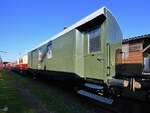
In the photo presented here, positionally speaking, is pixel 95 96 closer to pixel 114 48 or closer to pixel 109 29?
pixel 114 48

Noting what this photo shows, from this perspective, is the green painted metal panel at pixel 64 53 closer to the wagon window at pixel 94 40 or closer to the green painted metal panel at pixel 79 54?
the green painted metal panel at pixel 79 54

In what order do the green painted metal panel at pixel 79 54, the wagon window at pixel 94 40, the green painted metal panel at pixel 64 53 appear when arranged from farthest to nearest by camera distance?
the green painted metal panel at pixel 64 53 < the green painted metal panel at pixel 79 54 < the wagon window at pixel 94 40

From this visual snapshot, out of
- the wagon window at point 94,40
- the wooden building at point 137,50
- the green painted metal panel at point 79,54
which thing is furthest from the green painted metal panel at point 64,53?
the wooden building at point 137,50

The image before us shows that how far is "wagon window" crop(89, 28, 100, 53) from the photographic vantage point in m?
4.01

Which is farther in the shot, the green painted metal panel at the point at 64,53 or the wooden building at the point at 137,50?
the wooden building at the point at 137,50

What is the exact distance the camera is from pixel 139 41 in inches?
314

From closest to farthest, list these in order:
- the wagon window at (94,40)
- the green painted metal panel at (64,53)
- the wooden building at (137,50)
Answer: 1. the wagon window at (94,40)
2. the green painted metal panel at (64,53)
3. the wooden building at (137,50)

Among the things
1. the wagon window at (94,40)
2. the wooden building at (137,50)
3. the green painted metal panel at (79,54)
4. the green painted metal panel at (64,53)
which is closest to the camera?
the wagon window at (94,40)

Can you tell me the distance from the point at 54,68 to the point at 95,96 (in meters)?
2.98

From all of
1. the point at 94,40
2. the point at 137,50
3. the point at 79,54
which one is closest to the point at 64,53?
the point at 79,54


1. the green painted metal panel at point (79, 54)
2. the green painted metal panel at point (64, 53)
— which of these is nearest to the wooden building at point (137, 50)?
the green painted metal panel at point (79, 54)

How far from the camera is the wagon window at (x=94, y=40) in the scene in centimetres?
401

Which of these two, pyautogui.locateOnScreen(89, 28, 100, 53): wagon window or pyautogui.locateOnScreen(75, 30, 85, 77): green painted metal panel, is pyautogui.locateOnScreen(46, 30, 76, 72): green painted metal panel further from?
pyautogui.locateOnScreen(89, 28, 100, 53): wagon window

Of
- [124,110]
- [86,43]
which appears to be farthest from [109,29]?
[124,110]
